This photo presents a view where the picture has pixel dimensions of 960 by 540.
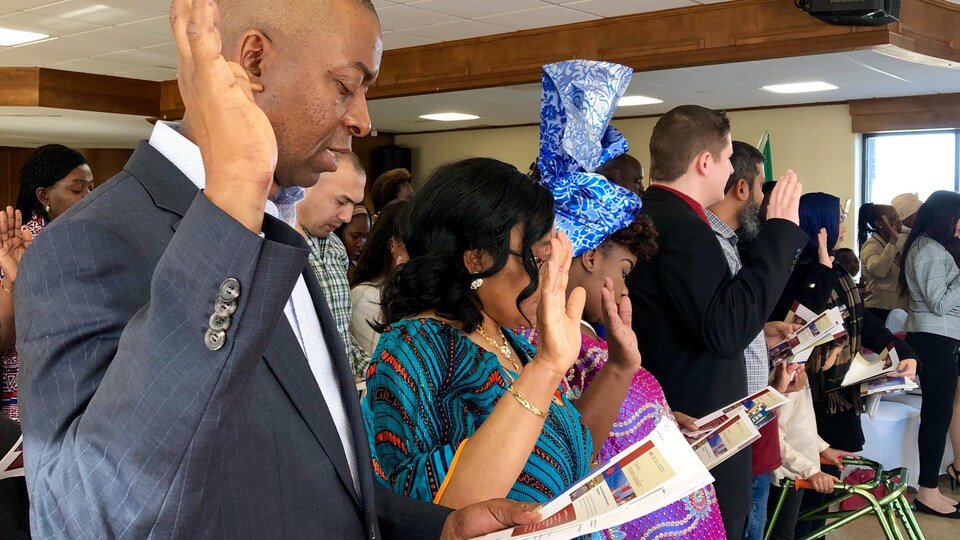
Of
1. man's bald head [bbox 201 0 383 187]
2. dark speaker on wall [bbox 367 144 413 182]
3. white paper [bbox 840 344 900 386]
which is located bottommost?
dark speaker on wall [bbox 367 144 413 182]

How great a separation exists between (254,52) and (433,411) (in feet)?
2.28

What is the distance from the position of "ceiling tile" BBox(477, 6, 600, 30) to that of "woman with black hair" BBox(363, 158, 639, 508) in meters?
4.96

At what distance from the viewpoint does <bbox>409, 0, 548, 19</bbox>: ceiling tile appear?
6141mm

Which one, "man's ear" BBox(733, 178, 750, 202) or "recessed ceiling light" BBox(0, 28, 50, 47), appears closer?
"man's ear" BBox(733, 178, 750, 202)

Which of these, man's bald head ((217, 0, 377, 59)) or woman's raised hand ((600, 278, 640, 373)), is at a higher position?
man's bald head ((217, 0, 377, 59))

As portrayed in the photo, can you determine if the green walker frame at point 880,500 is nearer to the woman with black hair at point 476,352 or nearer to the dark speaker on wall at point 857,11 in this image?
the woman with black hair at point 476,352

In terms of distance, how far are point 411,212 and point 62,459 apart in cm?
98

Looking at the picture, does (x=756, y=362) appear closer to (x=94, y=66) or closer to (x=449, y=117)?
(x=94, y=66)

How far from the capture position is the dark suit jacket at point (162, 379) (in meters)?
0.67

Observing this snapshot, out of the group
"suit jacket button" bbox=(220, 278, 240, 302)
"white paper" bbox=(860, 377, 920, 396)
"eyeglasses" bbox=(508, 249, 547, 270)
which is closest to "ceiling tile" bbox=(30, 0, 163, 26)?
"white paper" bbox=(860, 377, 920, 396)

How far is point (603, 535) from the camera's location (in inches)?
73.3

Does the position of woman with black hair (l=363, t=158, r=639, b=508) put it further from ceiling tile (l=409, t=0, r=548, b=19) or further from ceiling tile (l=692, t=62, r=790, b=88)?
ceiling tile (l=692, t=62, r=790, b=88)

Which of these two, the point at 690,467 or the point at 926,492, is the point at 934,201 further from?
the point at 690,467

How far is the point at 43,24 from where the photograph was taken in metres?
6.88
